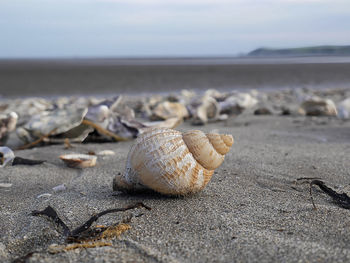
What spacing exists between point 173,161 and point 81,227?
538 millimetres

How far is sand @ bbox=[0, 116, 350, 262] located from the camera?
4.55 ft

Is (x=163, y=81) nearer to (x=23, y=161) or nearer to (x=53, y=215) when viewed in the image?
(x=23, y=161)

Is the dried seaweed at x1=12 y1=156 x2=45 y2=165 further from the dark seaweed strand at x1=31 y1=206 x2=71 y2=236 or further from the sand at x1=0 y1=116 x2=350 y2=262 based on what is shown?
the dark seaweed strand at x1=31 y1=206 x2=71 y2=236

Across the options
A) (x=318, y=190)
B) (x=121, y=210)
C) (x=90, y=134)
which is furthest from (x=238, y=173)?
(x=90, y=134)

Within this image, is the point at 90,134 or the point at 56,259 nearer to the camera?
the point at 56,259

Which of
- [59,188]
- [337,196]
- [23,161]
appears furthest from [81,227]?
[23,161]

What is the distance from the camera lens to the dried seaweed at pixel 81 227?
153 centimetres

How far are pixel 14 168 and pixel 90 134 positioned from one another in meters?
1.13

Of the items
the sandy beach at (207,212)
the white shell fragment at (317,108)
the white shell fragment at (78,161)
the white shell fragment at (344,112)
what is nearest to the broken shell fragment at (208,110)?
the white shell fragment at (317,108)

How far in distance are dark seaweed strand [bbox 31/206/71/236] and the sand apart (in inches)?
1.2

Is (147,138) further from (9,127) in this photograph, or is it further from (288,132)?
(288,132)

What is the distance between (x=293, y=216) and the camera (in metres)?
1.74

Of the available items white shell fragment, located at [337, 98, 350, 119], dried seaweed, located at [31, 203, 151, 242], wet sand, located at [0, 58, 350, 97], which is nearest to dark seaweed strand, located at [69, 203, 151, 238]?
dried seaweed, located at [31, 203, 151, 242]

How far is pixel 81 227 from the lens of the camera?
161cm
